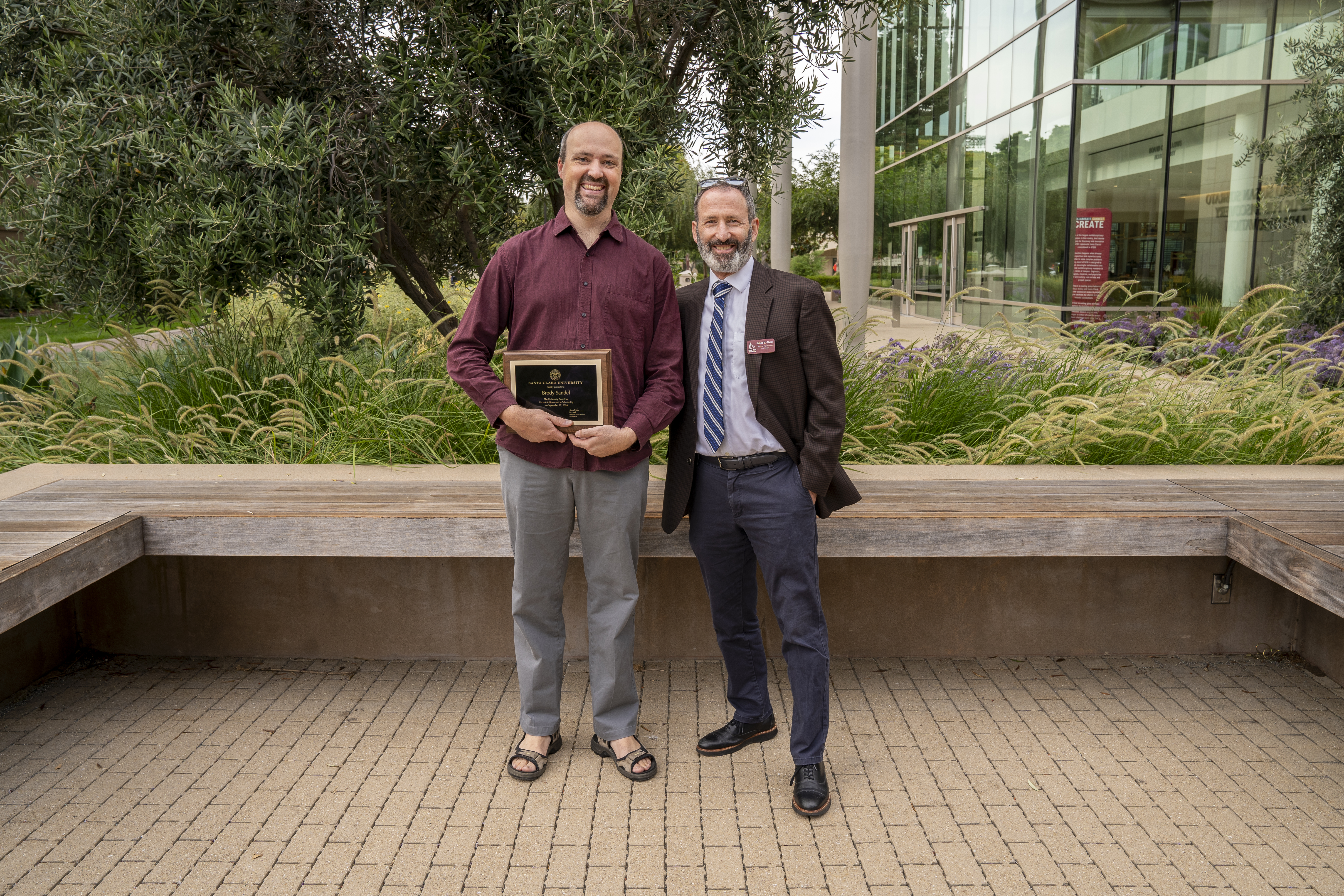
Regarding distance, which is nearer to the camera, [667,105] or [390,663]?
[390,663]

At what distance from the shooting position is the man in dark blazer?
302 cm

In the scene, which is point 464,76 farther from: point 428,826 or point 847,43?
point 847,43

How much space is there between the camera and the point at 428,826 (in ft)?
9.83

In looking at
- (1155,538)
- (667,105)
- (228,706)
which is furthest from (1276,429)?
(228,706)

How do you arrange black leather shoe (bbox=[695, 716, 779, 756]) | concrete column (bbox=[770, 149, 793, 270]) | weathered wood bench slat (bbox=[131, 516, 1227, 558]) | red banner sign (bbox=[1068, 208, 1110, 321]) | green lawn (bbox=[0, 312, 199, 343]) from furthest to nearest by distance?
1. concrete column (bbox=[770, 149, 793, 270])
2. red banner sign (bbox=[1068, 208, 1110, 321])
3. green lawn (bbox=[0, 312, 199, 343])
4. weathered wood bench slat (bbox=[131, 516, 1227, 558])
5. black leather shoe (bbox=[695, 716, 779, 756])

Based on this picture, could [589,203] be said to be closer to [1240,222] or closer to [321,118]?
[321,118]

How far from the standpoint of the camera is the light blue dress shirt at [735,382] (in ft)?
10.1

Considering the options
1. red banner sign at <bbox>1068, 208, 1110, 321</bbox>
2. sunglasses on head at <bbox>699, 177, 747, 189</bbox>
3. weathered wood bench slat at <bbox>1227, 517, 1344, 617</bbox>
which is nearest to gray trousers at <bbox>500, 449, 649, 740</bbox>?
sunglasses on head at <bbox>699, 177, 747, 189</bbox>

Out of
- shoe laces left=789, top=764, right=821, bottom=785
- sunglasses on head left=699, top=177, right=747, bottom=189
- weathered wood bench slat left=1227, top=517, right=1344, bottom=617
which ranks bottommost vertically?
shoe laces left=789, top=764, right=821, bottom=785

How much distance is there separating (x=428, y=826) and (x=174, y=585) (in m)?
2.04

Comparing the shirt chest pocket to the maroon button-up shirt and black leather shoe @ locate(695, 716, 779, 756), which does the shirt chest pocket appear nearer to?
the maroon button-up shirt

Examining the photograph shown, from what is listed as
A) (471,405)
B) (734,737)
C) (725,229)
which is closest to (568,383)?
(725,229)

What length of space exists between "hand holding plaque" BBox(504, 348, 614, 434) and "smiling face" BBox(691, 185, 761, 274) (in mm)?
473

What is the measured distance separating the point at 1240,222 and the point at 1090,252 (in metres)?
2.03
